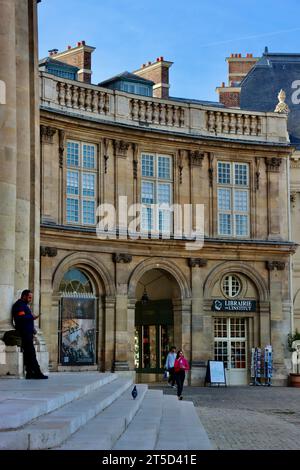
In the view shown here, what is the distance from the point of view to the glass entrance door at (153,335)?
129 ft

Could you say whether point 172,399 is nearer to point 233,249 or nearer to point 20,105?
point 20,105

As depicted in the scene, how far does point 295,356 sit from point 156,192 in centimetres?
859

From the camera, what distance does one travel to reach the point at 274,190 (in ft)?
132

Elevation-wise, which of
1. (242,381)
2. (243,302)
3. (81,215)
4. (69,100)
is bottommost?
(242,381)

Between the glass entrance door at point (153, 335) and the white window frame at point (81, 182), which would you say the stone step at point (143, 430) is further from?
the glass entrance door at point (153, 335)

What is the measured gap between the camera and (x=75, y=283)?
1406 inches

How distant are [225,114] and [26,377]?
913 inches

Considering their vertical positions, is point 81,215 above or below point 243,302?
above

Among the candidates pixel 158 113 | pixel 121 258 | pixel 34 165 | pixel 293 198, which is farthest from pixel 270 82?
pixel 34 165

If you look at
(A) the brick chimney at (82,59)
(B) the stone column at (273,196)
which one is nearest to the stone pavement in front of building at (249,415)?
(B) the stone column at (273,196)

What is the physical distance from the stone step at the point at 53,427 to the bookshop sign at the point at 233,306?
79.3 feet

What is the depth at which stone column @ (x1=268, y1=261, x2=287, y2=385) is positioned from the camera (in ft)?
128

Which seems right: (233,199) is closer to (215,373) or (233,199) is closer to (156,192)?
(156,192)
